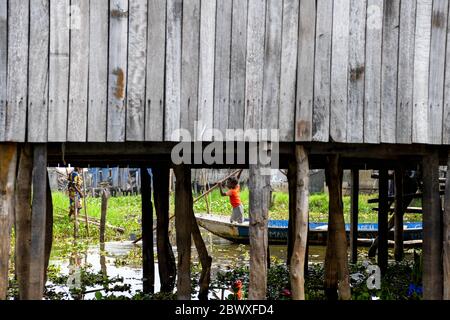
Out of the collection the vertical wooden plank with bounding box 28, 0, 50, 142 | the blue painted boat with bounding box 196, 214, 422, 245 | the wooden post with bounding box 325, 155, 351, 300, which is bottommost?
the blue painted boat with bounding box 196, 214, 422, 245

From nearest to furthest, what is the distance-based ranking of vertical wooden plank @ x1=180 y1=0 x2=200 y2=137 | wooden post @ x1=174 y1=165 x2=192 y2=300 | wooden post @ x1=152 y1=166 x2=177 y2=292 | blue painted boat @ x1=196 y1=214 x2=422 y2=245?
vertical wooden plank @ x1=180 y1=0 x2=200 y2=137, wooden post @ x1=174 y1=165 x2=192 y2=300, wooden post @ x1=152 y1=166 x2=177 y2=292, blue painted boat @ x1=196 y1=214 x2=422 y2=245

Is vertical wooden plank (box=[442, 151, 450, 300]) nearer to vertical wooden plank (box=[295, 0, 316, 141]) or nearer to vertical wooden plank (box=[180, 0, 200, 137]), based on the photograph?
vertical wooden plank (box=[295, 0, 316, 141])

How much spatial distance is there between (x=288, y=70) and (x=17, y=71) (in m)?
2.54

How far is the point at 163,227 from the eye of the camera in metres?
11.6

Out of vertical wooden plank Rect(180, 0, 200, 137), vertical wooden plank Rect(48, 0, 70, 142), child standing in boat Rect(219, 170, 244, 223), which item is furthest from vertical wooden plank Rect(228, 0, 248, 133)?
child standing in boat Rect(219, 170, 244, 223)

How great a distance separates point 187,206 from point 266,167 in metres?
2.68

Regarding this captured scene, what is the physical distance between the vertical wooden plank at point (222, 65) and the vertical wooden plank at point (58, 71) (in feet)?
4.58

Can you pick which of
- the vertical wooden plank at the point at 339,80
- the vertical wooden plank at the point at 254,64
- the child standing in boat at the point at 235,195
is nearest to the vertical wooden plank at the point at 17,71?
the vertical wooden plank at the point at 254,64

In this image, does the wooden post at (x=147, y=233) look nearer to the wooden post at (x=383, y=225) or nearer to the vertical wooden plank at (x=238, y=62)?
the wooden post at (x=383, y=225)

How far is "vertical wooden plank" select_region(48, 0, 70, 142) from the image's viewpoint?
6.57m

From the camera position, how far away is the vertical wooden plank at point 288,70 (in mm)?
6863

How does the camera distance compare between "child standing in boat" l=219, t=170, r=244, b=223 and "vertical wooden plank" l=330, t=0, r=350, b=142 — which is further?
"child standing in boat" l=219, t=170, r=244, b=223

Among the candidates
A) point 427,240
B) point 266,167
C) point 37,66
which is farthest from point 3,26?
point 427,240
